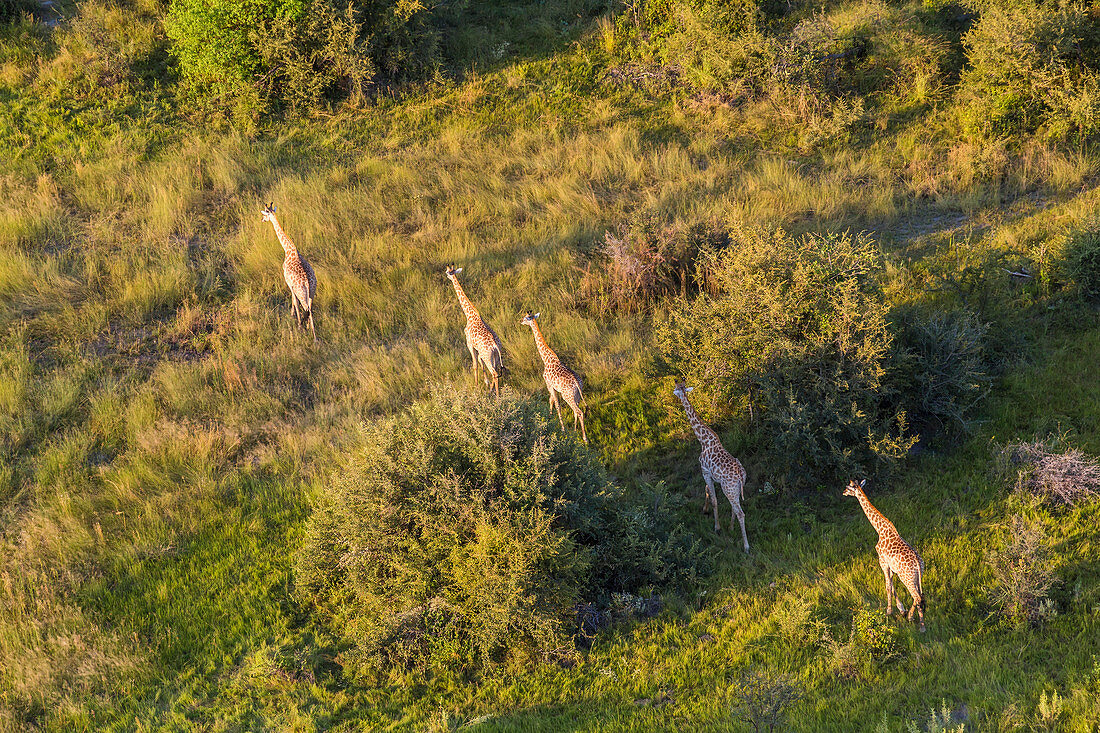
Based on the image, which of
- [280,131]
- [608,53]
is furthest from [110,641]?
[608,53]

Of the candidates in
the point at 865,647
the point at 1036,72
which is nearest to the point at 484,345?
the point at 865,647

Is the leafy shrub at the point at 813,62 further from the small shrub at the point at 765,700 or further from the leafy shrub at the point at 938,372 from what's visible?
the small shrub at the point at 765,700

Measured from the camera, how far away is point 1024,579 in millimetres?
7008

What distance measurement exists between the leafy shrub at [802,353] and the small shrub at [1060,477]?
118 centimetres

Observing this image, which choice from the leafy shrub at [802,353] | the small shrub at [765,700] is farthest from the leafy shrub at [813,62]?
the small shrub at [765,700]

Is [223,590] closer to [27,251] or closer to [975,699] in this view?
[975,699]

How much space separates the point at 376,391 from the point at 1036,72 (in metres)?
12.8

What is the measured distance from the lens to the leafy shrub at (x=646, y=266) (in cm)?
1218

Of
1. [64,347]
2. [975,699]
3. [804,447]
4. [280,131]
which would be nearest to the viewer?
[975,699]

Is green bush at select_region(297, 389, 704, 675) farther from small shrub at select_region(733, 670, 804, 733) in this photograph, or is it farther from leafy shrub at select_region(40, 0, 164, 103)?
leafy shrub at select_region(40, 0, 164, 103)

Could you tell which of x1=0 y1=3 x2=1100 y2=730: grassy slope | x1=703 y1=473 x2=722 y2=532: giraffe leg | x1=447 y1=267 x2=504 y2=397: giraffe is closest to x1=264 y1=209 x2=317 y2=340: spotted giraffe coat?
x1=0 y1=3 x2=1100 y2=730: grassy slope

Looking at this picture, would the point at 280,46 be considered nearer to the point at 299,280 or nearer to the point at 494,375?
the point at 299,280

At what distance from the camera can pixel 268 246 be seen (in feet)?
43.3

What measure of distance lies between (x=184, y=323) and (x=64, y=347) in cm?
153
